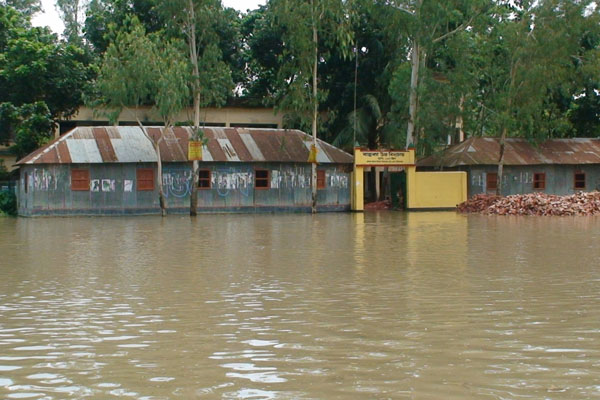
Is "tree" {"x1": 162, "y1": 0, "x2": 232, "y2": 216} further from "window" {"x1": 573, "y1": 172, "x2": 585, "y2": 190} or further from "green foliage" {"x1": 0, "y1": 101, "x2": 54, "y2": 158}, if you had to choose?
"window" {"x1": 573, "y1": 172, "x2": 585, "y2": 190}

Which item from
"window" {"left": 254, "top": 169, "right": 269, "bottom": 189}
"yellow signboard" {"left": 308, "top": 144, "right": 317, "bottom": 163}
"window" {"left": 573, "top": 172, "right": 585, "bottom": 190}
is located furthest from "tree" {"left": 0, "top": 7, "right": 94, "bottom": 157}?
"window" {"left": 573, "top": 172, "right": 585, "bottom": 190}

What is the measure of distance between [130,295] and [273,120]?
38108 mm

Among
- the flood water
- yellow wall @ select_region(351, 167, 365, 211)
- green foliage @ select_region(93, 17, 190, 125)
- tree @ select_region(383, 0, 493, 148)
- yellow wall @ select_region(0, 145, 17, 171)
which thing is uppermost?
tree @ select_region(383, 0, 493, 148)

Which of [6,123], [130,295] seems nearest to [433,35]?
[6,123]

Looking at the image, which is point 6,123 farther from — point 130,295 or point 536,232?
point 130,295

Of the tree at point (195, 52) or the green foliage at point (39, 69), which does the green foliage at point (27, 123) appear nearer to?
the green foliage at point (39, 69)

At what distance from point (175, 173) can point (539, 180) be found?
20.0m

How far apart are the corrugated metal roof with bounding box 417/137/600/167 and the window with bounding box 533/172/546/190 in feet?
2.93

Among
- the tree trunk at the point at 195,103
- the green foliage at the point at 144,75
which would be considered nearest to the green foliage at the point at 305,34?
the tree trunk at the point at 195,103

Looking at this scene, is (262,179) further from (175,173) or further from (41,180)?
(41,180)

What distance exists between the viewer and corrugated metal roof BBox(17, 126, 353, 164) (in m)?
34.1

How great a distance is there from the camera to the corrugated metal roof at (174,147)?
112 feet

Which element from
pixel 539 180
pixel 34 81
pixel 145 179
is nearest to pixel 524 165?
pixel 539 180

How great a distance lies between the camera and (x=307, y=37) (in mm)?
35531
